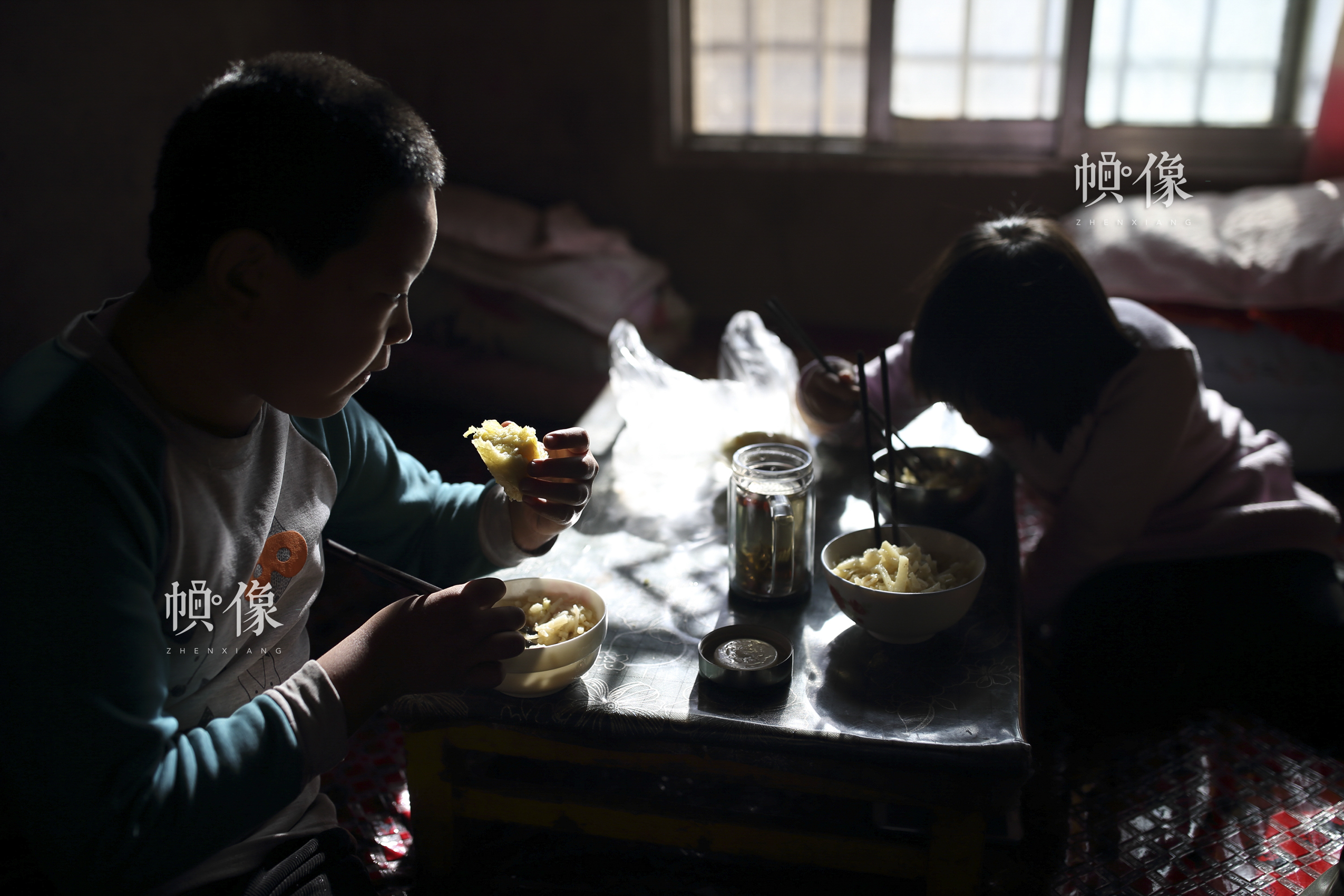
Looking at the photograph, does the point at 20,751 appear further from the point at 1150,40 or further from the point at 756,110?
the point at 1150,40

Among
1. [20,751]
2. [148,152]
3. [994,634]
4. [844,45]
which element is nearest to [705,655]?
[994,634]

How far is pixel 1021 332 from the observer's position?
1.61m

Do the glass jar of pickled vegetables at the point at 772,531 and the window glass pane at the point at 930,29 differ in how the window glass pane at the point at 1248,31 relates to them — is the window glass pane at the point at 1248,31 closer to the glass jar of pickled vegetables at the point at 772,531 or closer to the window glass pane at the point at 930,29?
the window glass pane at the point at 930,29

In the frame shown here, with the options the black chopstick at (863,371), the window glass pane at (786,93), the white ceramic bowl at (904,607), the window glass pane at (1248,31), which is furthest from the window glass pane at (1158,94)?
the white ceramic bowl at (904,607)

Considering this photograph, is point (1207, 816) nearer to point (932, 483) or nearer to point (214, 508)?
point (932, 483)

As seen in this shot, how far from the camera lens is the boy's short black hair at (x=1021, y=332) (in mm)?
1605

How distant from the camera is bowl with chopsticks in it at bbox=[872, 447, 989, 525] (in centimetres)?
154

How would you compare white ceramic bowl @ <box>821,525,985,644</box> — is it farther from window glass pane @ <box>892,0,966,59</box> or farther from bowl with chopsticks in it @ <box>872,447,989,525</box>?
window glass pane @ <box>892,0,966,59</box>

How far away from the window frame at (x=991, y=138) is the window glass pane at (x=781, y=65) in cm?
7

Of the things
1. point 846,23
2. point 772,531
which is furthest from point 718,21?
point 772,531

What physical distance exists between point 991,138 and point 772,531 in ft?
10.7

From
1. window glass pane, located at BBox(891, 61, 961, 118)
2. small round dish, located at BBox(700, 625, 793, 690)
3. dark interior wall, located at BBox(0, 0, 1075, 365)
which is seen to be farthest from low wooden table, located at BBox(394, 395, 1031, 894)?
window glass pane, located at BBox(891, 61, 961, 118)

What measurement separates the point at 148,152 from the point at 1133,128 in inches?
146

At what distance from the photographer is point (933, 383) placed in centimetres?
168
